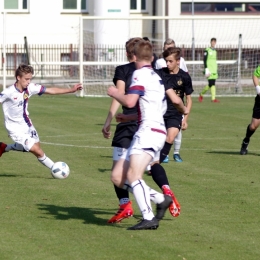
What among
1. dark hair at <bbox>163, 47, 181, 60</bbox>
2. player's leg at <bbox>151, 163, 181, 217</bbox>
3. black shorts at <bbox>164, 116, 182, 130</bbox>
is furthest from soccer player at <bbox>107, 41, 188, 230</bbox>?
black shorts at <bbox>164, 116, 182, 130</bbox>

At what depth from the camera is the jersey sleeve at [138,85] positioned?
7.15 m

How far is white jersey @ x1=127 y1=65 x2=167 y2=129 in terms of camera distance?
7215mm

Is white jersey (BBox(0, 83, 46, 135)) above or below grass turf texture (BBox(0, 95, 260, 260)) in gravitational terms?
above

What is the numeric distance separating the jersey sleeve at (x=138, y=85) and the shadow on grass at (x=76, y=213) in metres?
1.48

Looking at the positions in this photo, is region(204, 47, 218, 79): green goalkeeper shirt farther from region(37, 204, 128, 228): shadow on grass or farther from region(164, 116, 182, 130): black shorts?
region(37, 204, 128, 228): shadow on grass

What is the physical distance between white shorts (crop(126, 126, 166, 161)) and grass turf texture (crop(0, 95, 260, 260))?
0.81 metres

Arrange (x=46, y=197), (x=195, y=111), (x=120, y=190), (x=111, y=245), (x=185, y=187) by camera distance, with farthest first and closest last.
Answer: (x=195, y=111)
(x=185, y=187)
(x=46, y=197)
(x=120, y=190)
(x=111, y=245)

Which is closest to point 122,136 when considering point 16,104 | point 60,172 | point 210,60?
point 60,172

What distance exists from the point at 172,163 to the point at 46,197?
3.52m

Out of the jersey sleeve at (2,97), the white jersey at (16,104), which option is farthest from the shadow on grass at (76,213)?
the jersey sleeve at (2,97)

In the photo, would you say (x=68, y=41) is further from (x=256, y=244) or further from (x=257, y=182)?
(x=256, y=244)

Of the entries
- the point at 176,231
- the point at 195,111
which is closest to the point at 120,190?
the point at 176,231

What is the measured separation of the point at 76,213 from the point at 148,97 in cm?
186

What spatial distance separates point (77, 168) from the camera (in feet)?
39.0
